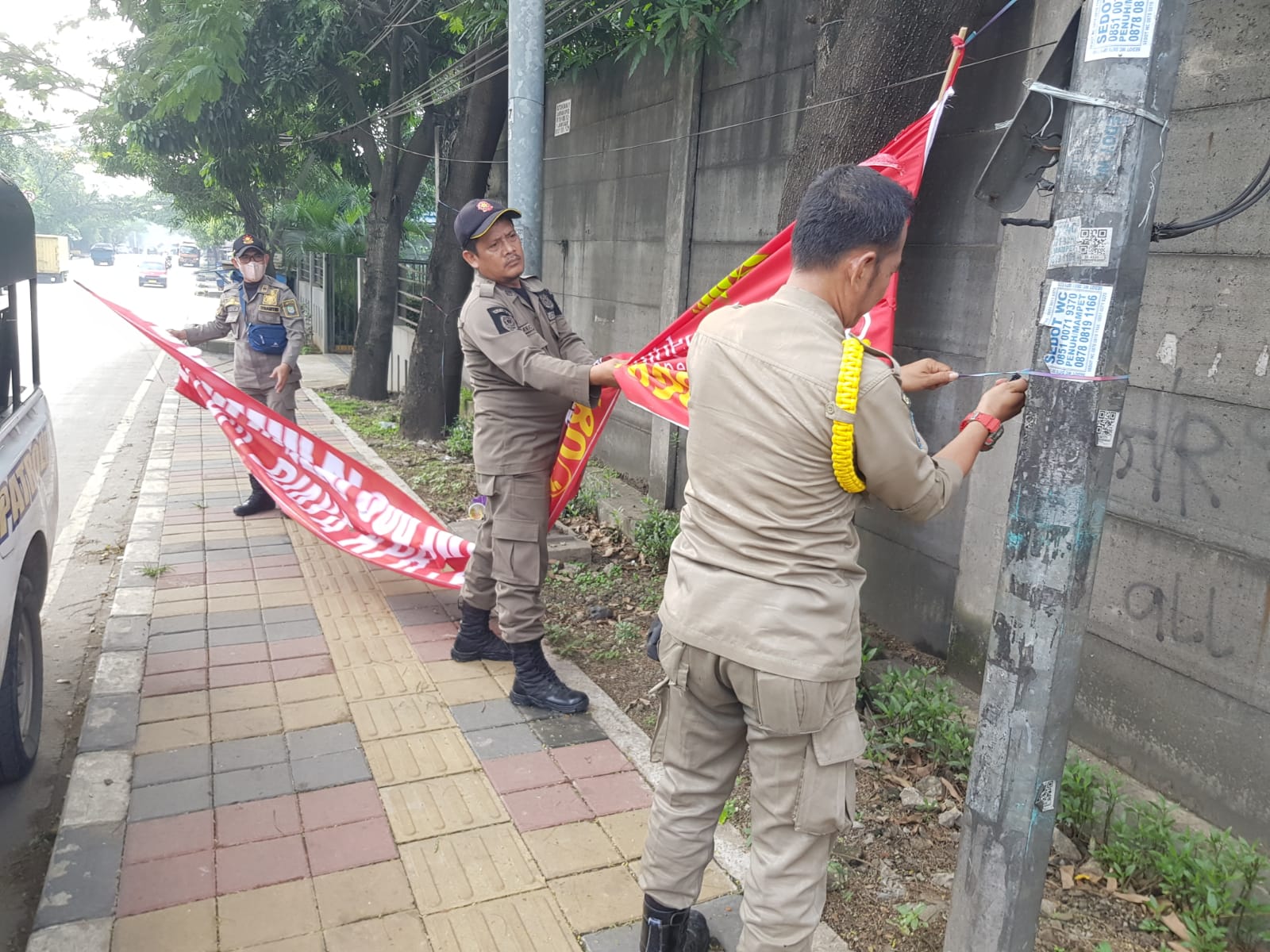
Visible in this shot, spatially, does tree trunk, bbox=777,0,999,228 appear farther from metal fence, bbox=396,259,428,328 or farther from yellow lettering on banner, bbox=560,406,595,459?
metal fence, bbox=396,259,428,328

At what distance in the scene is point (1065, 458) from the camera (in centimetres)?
204

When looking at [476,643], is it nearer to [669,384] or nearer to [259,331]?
[669,384]

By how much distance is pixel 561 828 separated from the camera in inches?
131

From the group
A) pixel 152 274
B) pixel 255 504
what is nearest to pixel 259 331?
pixel 255 504

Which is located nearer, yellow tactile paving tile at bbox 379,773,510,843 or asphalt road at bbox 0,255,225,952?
yellow tactile paving tile at bbox 379,773,510,843

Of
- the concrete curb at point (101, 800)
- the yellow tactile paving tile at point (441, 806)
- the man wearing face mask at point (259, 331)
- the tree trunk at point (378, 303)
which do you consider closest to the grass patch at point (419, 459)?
the tree trunk at point (378, 303)

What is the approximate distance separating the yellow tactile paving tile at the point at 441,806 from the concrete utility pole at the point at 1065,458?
1698 millimetres

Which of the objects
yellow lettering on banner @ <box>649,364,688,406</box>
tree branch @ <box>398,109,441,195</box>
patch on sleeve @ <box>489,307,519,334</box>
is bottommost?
yellow lettering on banner @ <box>649,364,688,406</box>

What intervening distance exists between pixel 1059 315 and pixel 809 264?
53 centimetres

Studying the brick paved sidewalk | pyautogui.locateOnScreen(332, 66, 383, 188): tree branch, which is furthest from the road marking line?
pyautogui.locateOnScreen(332, 66, 383, 188): tree branch

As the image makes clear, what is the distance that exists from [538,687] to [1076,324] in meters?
2.84

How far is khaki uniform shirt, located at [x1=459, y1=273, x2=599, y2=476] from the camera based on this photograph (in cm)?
389

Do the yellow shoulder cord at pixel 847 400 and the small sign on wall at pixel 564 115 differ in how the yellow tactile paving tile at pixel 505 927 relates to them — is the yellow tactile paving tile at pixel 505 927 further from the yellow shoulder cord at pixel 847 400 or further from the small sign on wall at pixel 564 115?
the small sign on wall at pixel 564 115

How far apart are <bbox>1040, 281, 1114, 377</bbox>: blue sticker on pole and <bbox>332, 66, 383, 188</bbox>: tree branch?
1149 centimetres
